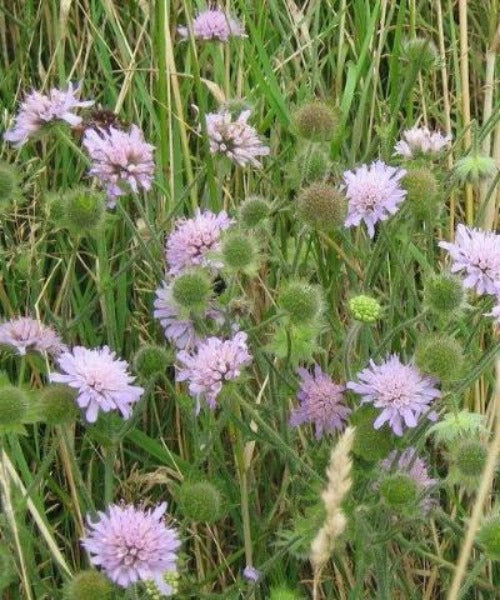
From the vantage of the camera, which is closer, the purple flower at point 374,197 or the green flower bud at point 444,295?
the green flower bud at point 444,295

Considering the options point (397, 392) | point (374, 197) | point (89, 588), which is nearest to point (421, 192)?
point (374, 197)

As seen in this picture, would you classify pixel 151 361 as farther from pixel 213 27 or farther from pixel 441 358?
pixel 213 27

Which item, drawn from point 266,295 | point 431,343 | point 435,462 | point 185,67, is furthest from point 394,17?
point 431,343

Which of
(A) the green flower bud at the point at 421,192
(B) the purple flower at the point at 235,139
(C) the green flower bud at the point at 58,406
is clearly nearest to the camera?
(C) the green flower bud at the point at 58,406

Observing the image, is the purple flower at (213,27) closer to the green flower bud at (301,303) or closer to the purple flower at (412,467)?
the green flower bud at (301,303)

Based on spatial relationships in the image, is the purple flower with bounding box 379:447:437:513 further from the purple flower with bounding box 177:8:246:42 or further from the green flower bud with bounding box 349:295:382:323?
the purple flower with bounding box 177:8:246:42

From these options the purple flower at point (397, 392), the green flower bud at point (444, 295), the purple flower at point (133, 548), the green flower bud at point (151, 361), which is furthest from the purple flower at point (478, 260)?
the purple flower at point (133, 548)

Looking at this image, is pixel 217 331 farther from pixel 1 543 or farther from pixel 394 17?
pixel 394 17
